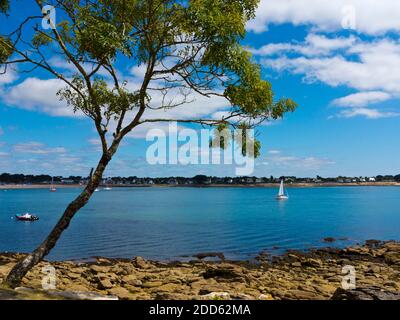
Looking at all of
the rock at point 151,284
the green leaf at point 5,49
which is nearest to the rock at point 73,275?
the rock at point 151,284

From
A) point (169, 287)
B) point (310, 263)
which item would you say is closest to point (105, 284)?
point (169, 287)

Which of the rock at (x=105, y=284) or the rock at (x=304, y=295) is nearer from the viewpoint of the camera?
the rock at (x=304, y=295)

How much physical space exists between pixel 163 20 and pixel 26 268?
11.5 meters

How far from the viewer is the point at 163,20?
1909cm

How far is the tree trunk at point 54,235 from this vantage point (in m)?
17.4

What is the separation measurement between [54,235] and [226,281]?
1470 centimetres

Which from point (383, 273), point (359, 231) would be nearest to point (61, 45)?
point (383, 273)

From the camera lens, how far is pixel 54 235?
1784 cm

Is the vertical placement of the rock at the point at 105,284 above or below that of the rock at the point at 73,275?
above

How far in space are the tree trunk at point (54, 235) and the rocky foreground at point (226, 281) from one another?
1.67 meters

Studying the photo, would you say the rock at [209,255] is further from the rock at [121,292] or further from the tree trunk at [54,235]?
the tree trunk at [54,235]

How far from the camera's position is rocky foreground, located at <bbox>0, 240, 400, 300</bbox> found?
19000mm

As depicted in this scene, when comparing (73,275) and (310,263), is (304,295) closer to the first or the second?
(73,275)
